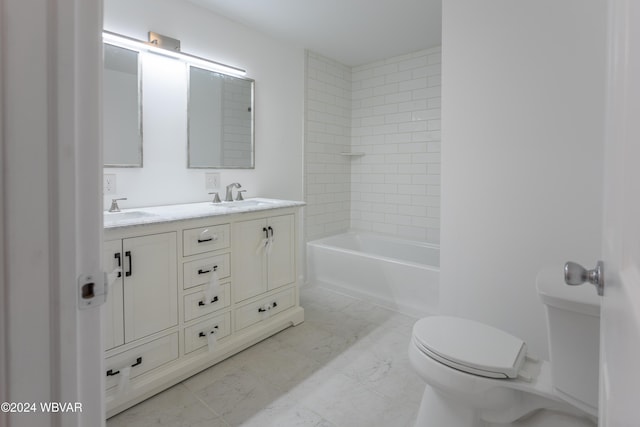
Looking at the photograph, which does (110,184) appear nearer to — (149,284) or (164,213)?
(164,213)

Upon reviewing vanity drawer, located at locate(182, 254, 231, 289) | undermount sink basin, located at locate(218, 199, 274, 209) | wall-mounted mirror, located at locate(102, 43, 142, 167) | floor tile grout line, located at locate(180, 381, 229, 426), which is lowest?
floor tile grout line, located at locate(180, 381, 229, 426)

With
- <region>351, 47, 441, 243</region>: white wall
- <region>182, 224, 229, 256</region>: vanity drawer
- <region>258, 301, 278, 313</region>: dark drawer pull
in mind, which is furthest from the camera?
<region>351, 47, 441, 243</region>: white wall

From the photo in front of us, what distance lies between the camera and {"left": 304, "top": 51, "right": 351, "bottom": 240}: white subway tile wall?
11.7 feet

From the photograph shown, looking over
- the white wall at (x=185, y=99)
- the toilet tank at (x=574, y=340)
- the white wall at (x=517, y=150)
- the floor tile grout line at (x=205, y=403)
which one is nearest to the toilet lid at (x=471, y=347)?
the toilet tank at (x=574, y=340)

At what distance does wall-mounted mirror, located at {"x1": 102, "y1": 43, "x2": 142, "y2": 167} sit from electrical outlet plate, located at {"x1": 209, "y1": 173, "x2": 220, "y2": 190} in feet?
1.67

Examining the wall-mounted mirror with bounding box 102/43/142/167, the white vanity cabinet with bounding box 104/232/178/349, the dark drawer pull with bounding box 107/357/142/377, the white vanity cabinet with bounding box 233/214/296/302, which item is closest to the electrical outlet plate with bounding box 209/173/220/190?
the wall-mounted mirror with bounding box 102/43/142/167

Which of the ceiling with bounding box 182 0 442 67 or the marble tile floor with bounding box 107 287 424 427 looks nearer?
the marble tile floor with bounding box 107 287 424 427

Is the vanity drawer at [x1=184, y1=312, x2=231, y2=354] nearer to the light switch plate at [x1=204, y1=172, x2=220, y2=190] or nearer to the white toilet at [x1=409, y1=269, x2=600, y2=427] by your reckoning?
the light switch plate at [x1=204, y1=172, x2=220, y2=190]

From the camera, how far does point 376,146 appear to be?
3.91 metres

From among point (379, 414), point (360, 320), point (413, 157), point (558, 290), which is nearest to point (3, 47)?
point (558, 290)

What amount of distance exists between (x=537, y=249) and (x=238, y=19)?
8.77 feet

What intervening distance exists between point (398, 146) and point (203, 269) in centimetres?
254

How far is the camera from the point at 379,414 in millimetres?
1691

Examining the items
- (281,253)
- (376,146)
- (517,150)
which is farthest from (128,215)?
(376,146)
